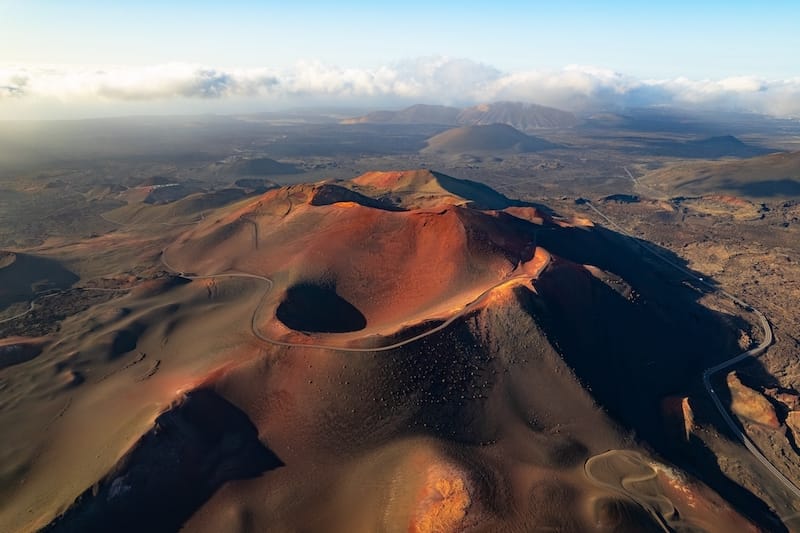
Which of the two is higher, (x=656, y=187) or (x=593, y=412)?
(x=593, y=412)

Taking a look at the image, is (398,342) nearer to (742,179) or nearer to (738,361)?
(738,361)

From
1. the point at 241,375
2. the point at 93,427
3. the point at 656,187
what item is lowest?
the point at 656,187

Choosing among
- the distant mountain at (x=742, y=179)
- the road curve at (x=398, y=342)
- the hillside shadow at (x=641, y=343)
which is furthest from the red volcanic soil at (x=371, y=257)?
the distant mountain at (x=742, y=179)

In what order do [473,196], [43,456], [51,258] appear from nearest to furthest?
[43,456] < [51,258] < [473,196]

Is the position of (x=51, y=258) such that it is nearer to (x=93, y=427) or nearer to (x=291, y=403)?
(x=93, y=427)

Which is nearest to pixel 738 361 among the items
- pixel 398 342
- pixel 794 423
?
pixel 794 423

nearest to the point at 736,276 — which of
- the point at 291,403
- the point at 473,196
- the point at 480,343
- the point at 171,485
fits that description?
the point at 473,196

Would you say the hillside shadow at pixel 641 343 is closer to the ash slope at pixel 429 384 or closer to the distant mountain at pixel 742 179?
the ash slope at pixel 429 384
